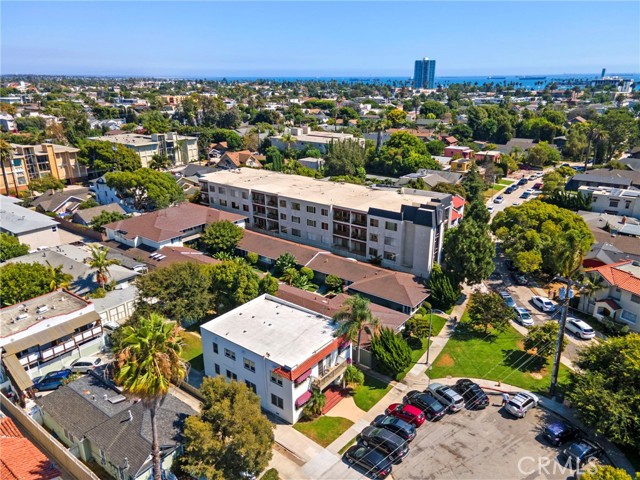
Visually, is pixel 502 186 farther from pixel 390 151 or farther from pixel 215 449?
pixel 215 449

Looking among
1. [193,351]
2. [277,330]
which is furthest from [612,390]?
[193,351]

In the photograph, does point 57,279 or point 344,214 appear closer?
point 57,279

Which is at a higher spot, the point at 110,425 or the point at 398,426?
the point at 110,425

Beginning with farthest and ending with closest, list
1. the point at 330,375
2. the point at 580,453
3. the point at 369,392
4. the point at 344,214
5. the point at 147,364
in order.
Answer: the point at 344,214 → the point at 369,392 → the point at 330,375 → the point at 580,453 → the point at 147,364

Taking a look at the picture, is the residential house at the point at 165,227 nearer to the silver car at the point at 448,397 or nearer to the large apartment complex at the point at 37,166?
the large apartment complex at the point at 37,166

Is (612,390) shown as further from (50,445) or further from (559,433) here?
(50,445)

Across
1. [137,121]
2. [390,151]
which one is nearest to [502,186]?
[390,151]

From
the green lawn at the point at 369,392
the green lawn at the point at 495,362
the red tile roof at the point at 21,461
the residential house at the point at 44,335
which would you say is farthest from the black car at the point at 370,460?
the residential house at the point at 44,335
